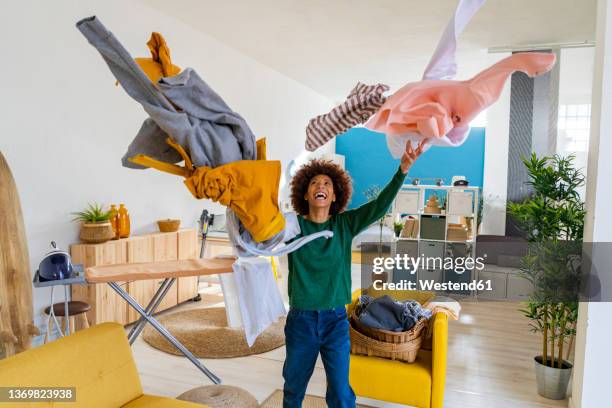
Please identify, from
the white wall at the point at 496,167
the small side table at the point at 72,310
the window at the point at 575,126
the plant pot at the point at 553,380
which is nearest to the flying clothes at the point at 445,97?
the plant pot at the point at 553,380

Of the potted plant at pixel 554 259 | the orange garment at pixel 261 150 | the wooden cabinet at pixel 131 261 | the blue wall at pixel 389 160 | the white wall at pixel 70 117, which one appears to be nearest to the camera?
the orange garment at pixel 261 150

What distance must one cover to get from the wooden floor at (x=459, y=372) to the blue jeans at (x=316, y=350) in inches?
40.8

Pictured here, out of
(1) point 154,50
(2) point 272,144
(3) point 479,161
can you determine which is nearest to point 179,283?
(2) point 272,144

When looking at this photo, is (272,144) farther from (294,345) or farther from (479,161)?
(294,345)

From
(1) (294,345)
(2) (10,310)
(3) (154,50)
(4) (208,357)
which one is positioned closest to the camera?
(3) (154,50)

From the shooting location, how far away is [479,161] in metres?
10.0

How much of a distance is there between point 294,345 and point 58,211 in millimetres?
2984

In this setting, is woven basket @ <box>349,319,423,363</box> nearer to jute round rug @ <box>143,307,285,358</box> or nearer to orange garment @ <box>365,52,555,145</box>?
jute round rug @ <box>143,307,285,358</box>

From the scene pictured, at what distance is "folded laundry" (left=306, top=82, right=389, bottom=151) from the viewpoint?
1.63m

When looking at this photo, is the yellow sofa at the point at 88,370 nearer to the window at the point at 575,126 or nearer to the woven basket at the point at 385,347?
the woven basket at the point at 385,347

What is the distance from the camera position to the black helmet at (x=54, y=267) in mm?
2549

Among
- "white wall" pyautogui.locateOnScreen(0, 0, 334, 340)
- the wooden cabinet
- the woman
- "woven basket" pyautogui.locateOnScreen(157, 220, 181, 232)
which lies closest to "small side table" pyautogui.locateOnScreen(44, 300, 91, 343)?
the wooden cabinet

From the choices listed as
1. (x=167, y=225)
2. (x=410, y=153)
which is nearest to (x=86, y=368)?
(x=410, y=153)

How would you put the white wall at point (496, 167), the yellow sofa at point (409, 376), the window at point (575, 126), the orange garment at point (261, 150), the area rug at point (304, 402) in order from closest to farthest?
the orange garment at point (261, 150) → the yellow sofa at point (409, 376) → the area rug at point (304, 402) → the white wall at point (496, 167) → the window at point (575, 126)
